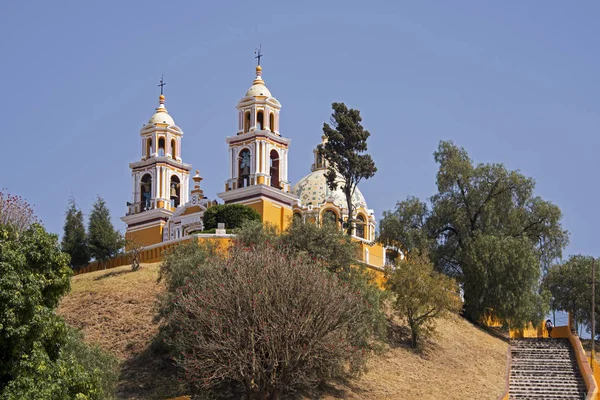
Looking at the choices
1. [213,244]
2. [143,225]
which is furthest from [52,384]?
[143,225]

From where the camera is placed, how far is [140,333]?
37.8m

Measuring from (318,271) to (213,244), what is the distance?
7755mm

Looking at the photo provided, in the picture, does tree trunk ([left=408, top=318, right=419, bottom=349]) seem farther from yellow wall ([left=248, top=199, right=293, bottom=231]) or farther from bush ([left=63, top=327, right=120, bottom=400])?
bush ([left=63, top=327, right=120, bottom=400])

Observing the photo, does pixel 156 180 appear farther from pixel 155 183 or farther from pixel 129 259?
pixel 129 259

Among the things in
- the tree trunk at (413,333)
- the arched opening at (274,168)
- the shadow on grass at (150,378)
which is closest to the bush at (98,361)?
the shadow on grass at (150,378)

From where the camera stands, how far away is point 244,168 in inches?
2165

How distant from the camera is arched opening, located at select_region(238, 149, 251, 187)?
54688 mm

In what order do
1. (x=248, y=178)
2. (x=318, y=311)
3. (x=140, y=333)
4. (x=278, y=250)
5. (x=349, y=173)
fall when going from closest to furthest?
(x=318, y=311)
(x=278, y=250)
(x=140, y=333)
(x=349, y=173)
(x=248, y=178)

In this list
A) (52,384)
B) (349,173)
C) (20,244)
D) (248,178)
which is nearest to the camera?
(52,384)

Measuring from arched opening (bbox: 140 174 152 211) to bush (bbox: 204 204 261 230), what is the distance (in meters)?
8.95

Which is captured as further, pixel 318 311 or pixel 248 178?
pixel 248 178

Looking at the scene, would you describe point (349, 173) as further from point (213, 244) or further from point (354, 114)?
point (213, 244)

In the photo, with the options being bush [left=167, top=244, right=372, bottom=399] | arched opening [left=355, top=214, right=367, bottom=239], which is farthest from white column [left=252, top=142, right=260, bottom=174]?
bush [left=167, top=244, right=372, bottom=399]

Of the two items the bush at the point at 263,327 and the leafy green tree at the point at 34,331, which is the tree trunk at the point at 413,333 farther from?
the leafy green tree at the point at 34,331
